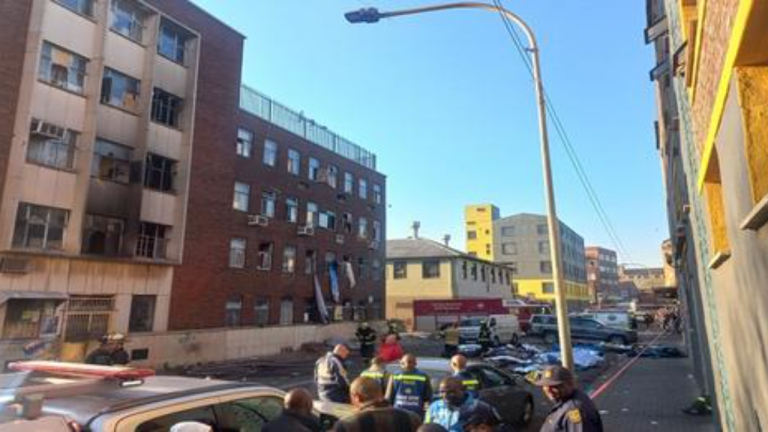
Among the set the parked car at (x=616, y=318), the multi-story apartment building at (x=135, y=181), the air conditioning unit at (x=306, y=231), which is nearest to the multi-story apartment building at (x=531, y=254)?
the parked car at (x=616, y=318)

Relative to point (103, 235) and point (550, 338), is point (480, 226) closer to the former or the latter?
point (550, 338)

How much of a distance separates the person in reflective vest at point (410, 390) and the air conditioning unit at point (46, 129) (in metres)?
18.3

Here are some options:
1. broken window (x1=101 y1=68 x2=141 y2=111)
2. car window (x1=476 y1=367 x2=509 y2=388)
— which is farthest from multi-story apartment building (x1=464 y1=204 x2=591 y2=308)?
car window (x1=476 y1=367 x2=509 y2=388)

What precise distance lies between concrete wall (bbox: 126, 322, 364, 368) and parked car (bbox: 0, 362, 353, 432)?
63.6 feet

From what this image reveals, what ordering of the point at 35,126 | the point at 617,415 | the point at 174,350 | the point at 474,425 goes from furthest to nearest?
the point at 174,350, the point at 35,126, the point at 617,415, the point at 474,425

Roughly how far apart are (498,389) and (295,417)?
7.23 m

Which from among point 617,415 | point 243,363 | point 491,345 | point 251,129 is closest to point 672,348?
point 491,345

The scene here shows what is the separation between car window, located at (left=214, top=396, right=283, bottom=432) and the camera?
12.9 feet

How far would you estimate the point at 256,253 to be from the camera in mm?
31562

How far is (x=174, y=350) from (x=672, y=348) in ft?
81.2

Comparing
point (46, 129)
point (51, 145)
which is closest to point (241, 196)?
point (51, 145)

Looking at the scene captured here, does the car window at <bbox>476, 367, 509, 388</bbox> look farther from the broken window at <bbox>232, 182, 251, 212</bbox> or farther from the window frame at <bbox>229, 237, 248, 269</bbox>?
the broken window at <bbox>232, 182, 251, 212</bbox>

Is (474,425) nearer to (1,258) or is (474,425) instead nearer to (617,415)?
(617,415)

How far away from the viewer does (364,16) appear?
949cm
